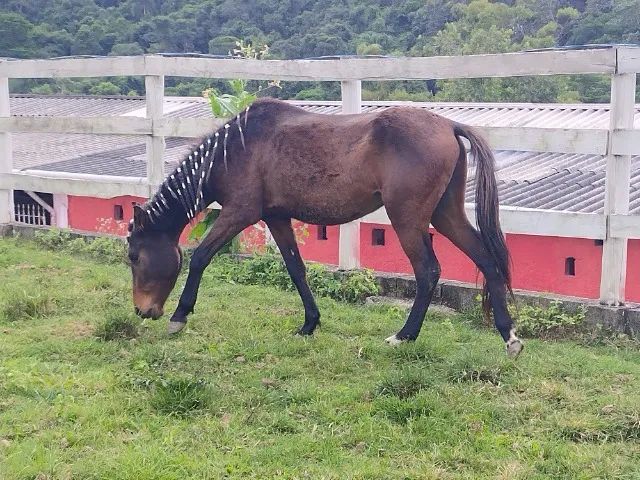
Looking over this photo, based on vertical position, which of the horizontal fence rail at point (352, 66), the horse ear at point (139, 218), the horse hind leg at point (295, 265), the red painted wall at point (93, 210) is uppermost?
the horizontal fence rail at point (352, 66)

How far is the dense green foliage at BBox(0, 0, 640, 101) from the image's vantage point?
3303cm

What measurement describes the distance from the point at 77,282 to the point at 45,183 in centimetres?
248

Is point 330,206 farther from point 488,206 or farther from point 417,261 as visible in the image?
point 488,206

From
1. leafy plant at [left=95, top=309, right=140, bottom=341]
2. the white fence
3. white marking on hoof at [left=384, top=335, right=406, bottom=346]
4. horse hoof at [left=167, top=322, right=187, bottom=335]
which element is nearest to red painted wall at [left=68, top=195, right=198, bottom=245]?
the white fence

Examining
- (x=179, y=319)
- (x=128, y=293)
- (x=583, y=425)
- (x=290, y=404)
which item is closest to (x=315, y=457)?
(x=290, y=404)

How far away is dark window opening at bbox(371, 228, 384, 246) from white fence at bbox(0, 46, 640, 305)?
2.80 feet

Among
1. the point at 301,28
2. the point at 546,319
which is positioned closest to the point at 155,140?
the point at 546,319

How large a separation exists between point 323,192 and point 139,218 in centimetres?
130

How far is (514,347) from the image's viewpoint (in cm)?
496

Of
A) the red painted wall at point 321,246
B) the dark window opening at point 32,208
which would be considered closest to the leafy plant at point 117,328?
the red painted wall at point 321,246

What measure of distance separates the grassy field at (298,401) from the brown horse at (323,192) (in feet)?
A: 1.18

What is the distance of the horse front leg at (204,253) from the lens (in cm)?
545

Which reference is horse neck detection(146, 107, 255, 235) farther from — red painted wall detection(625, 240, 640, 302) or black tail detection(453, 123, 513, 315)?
red painted wall detection(625, 240, 640, 302)

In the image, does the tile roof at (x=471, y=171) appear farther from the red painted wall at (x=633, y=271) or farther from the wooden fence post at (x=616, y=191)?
the wooden fence post at (x=616, y=191)
